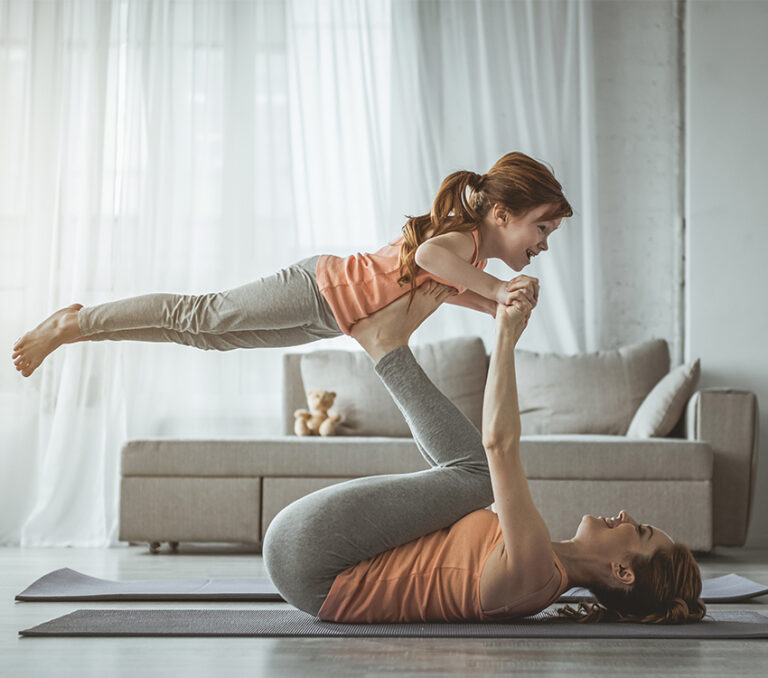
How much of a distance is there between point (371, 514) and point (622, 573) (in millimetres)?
519

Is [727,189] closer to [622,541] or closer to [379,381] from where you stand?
[379,381]

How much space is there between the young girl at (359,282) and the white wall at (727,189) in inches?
96.0

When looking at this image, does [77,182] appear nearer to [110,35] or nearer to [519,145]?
[110,35]

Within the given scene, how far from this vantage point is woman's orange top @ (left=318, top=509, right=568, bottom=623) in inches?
76.1

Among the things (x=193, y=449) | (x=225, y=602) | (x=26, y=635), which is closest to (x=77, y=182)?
(x=193, y=449)

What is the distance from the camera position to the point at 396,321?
7.54ft

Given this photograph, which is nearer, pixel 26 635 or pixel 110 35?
pixel 26 635

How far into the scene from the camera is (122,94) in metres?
4.74

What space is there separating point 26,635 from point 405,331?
1069mm

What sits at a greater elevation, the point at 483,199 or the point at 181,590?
the point at 483,199

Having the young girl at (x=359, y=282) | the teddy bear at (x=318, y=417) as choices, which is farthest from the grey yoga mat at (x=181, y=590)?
the teddy bear at (x=318, y=417)

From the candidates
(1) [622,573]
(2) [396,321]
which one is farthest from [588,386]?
(1) [622,573]

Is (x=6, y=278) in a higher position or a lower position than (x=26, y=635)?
higher

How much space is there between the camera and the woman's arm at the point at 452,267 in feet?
7.15
